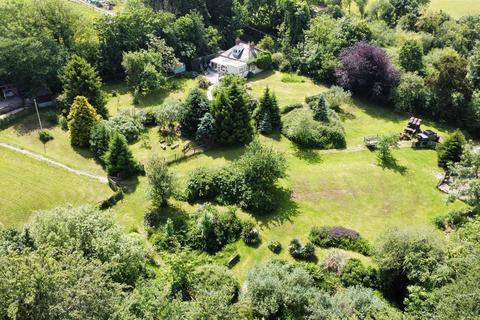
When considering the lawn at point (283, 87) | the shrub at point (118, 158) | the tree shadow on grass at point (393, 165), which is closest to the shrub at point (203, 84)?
the lawn at point (283, 87)

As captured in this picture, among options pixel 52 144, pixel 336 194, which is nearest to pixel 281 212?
pixel 336 194

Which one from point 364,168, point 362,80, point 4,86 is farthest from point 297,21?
point 4,86

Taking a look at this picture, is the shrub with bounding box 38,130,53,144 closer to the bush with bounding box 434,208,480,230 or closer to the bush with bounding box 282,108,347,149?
the bush with bounding box 282,108,347,149

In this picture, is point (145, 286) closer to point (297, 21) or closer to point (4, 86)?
point (4, 86)

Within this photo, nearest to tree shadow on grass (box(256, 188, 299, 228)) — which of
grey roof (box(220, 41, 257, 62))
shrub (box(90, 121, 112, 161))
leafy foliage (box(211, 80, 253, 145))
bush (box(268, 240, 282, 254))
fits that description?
bush (box(268, 240, 282, 254))

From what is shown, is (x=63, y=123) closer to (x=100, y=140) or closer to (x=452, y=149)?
(x=100, y=140)
